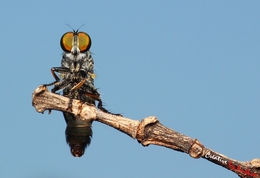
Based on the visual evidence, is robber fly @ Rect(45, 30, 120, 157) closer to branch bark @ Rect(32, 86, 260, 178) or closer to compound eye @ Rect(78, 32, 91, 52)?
compound eye @ Rect(78, 32, 91, 52)

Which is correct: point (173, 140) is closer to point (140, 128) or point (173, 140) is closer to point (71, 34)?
point (140, 128)

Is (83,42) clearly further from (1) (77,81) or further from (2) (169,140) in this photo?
(2) (169,140)

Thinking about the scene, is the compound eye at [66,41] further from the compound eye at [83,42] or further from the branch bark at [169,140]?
the branch bark at [169,140]

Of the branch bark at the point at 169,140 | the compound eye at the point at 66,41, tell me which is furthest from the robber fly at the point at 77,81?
the branch bark at the point at 169,140

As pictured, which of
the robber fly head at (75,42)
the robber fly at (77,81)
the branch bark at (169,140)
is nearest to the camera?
the branch bark at (169,140)

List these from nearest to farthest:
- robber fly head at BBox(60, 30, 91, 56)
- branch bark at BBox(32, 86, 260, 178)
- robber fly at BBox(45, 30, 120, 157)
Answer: branch bark at BBox(32, 86, 260, 178), robber fly at BBox(45, 30, 120, 157), robber fly head at BBox(60, 30, 91, 56)

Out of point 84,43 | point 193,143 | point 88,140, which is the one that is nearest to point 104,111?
point 88,140

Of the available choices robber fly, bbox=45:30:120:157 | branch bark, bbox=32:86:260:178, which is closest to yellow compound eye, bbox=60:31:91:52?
robber fly, bbox=45:30:120:157

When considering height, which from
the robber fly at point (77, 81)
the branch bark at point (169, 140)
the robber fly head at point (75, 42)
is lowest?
the branch bark at point (169, 140)
